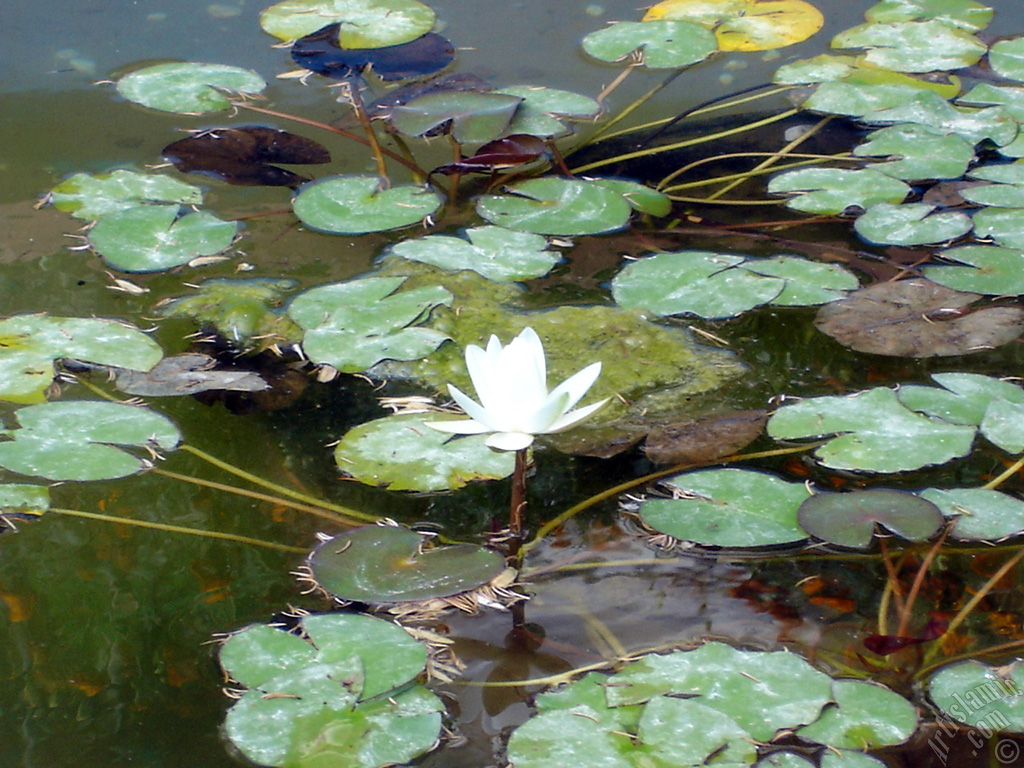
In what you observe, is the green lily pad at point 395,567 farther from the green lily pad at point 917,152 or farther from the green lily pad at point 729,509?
the green lily pad at point 917,152

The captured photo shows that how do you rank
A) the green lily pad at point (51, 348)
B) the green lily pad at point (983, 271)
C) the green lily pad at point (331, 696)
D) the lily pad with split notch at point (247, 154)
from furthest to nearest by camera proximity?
the lily pad with split notch at point (247, 154) → the green lily pad at point (983, 271) → the green lily pad at point (51, 348) → the green lily pad at point (331, 696)

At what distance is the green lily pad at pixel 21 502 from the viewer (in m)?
1.57

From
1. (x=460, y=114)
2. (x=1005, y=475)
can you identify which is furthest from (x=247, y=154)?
(x=1005, y=475)

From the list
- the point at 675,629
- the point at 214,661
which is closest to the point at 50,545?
the point at 214,661

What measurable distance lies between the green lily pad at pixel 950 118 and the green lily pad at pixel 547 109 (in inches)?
32.5

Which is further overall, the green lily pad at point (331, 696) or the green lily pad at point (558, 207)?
the green lily pad at point (558, 207)

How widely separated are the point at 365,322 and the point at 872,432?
102 cm

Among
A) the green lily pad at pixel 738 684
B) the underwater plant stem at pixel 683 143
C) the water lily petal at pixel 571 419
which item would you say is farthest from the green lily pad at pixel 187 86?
the green lily pad at pixel 738 684

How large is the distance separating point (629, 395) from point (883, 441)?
0.48m

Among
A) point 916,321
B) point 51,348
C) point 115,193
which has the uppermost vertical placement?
point 115,193

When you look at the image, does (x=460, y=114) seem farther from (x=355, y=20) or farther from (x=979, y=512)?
(x=979, y=512)

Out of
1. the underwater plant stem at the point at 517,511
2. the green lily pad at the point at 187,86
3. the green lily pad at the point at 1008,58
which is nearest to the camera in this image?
the underwater plant stem at the point at 517,511

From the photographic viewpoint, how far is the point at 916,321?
204 cm

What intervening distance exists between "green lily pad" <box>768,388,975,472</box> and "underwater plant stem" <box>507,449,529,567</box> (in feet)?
1.73
